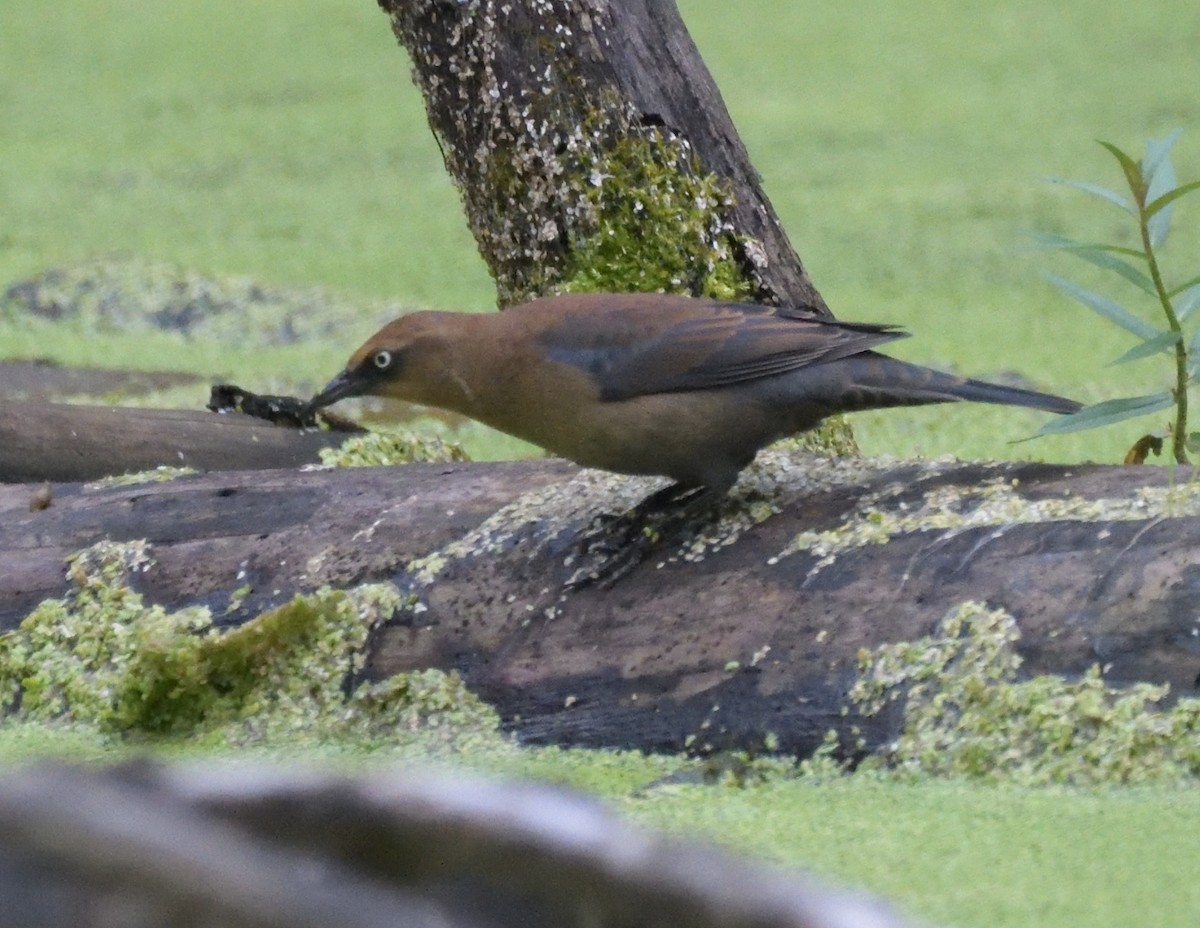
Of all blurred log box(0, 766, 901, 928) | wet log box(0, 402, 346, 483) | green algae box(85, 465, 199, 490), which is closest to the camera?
blurred log box(0, 766, 901, 928)

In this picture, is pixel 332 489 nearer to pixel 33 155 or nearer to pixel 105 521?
pixel 105 521

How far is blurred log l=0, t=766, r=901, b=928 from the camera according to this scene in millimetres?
618

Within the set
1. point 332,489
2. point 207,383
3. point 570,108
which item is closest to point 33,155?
point 207,383

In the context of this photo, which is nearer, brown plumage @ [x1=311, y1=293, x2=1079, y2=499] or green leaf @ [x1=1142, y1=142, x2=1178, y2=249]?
brown plumage @ [x1=311, y1=293, x2=1079, y2=499]

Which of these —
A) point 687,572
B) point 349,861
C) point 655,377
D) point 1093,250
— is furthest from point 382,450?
point 349,861

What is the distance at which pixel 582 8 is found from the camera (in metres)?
2.56

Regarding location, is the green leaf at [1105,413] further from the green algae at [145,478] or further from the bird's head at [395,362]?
the green algae at [145,478]

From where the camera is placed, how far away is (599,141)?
8.44 feet

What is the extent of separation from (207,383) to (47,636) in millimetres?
2182

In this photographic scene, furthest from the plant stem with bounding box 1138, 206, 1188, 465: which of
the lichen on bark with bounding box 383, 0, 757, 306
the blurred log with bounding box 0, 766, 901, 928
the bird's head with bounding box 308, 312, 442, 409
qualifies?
the blurred log with bounding box 0, 766, 901, 928

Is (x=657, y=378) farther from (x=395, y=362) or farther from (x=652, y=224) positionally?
(x=652, y=224)

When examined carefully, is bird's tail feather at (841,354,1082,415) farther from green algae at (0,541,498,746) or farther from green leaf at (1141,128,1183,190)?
green algae at (0,541,498,746)

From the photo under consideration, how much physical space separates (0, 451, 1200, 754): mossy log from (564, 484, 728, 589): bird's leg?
21mm

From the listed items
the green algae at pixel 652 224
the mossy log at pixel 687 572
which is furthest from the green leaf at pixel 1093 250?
the green algae at pixel 652 224
